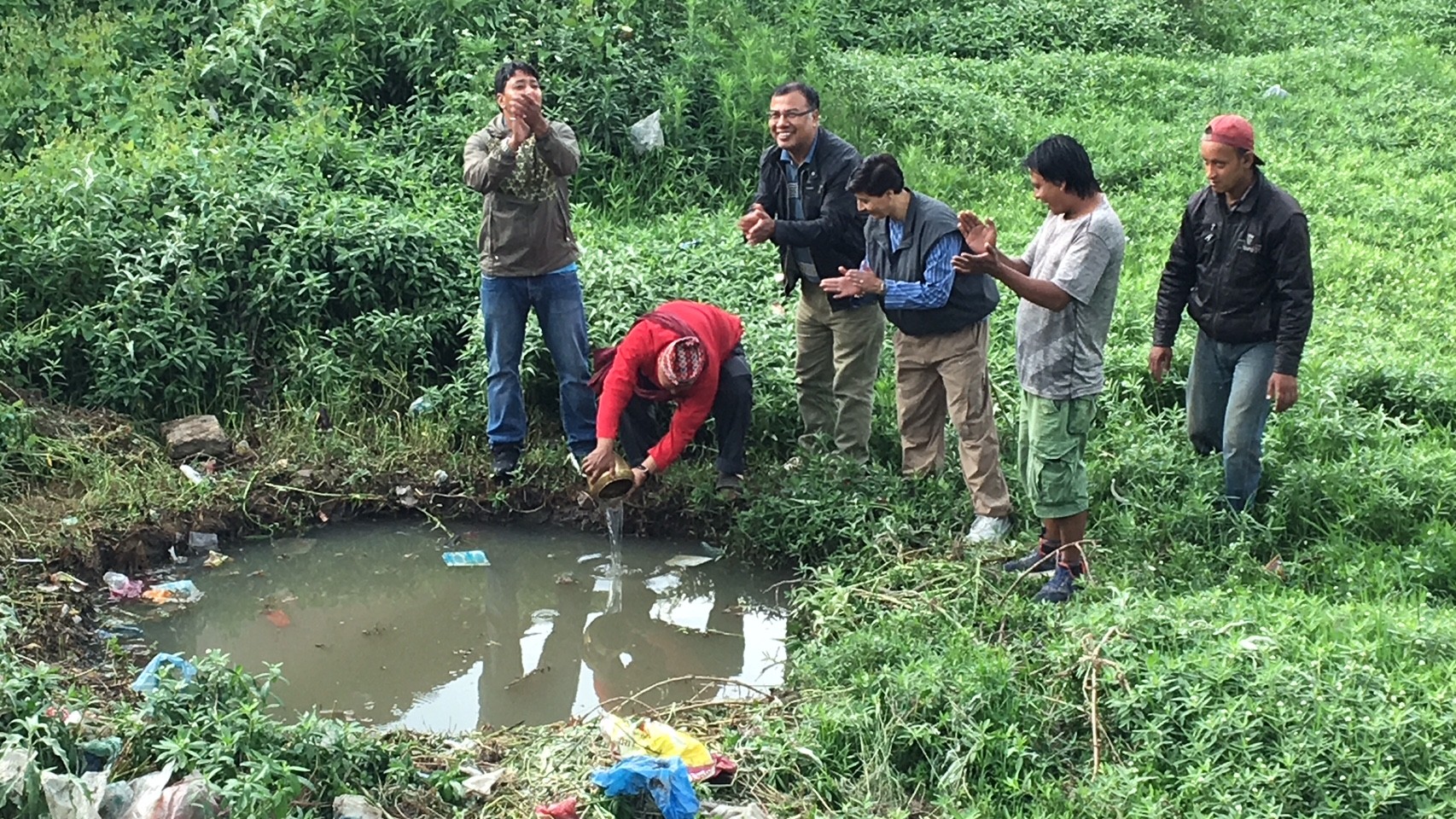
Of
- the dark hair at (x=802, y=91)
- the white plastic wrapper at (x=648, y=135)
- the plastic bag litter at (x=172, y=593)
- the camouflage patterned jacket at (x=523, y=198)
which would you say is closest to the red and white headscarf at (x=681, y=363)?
the camouflage patterned jacket at (x=523, y=198)

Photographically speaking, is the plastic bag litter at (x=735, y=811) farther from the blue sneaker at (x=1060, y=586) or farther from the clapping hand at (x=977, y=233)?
the clapping hand at (x=977, y=233)

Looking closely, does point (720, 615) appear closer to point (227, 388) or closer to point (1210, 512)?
point (1210, 512)

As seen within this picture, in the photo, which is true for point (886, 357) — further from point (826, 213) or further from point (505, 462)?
point (505, 462)

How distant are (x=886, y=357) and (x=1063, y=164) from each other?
2.34m

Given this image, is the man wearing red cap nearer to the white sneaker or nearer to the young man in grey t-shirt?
the young man in grey t-shirt

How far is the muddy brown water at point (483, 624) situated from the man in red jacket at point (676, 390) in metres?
0.44

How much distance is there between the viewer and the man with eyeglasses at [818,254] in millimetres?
5828

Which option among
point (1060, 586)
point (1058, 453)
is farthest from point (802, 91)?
point (1060, 586)

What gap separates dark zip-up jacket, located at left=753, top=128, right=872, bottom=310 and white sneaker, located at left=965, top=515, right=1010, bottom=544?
1.06m

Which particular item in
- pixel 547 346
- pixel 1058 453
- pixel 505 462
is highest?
pixel 1058 453

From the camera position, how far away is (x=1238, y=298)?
5.21 m

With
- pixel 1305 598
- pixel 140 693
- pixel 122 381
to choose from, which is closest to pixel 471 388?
pixel 122 381

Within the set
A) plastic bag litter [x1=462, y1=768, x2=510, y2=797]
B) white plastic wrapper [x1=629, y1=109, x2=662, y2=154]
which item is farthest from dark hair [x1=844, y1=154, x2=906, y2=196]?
white plastic wrapper [x1=629, y1=109, x2=662, y2=154]

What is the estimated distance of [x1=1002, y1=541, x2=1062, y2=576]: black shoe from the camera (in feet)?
17.2
